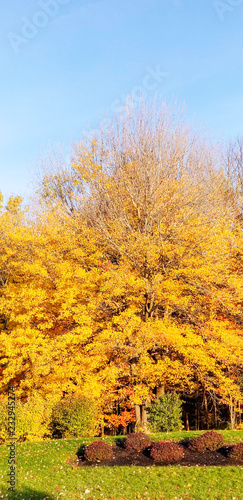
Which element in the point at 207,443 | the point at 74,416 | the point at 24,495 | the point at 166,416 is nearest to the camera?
the point at 24,495

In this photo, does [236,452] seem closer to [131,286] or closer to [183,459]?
[183,459]

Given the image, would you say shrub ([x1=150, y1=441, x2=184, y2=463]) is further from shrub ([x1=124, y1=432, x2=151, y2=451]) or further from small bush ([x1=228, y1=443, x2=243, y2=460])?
small bush ([x1=228, y1=443, x2=243, y2=460])

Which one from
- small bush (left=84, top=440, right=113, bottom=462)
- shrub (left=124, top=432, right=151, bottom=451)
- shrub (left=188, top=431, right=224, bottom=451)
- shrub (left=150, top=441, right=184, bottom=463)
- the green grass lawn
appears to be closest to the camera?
the green grass lawn

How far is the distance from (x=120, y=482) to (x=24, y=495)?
88.9 inches

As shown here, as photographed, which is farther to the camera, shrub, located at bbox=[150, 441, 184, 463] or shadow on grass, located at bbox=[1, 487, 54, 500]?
shrub, located at bbox=[150, 441, 184, 463]

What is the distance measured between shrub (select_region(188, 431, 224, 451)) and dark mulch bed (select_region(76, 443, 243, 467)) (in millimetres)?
112

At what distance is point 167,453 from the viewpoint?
1101 centimetres

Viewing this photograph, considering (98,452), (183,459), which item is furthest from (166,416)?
(98,452)

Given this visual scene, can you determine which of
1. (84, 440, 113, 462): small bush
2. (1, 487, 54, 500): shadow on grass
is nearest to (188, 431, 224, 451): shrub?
(84, 440, 113, 462): small bush

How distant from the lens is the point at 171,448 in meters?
11.1

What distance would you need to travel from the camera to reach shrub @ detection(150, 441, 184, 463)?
36.0 ft

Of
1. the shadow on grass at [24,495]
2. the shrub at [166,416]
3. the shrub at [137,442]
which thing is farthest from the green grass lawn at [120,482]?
→ the shrub at [166,416]

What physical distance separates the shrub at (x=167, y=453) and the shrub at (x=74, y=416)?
4.45m

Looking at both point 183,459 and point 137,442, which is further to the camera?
point 137,442
